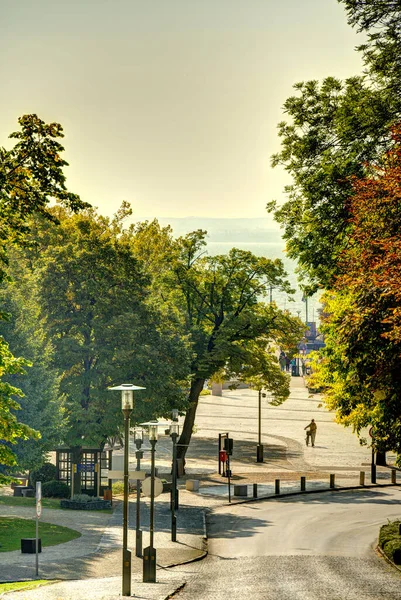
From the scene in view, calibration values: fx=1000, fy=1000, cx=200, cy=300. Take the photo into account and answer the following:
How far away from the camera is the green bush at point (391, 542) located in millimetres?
30670

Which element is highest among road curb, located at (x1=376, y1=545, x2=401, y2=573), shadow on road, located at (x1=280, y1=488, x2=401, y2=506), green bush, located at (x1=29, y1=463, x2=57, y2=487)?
green bush, located at (x1=29, y1=463, x2=57, y2=487)

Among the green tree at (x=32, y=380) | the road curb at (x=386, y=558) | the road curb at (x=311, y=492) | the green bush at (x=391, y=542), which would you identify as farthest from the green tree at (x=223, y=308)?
the road curb at (x=386, y=558)

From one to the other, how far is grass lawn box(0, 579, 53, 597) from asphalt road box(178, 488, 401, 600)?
396 centimetres

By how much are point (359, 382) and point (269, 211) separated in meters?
12.2

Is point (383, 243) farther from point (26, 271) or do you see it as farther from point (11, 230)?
point (26, 271)

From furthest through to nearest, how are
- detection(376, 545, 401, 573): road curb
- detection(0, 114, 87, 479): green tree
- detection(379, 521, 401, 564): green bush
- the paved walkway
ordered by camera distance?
detection(379, 521, 401, 564): green bush < detection(376, 545, 401, 573): road curb < the paved walkway < detection(0, 114, 87, 479): green tree

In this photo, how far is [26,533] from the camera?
36.5 meters

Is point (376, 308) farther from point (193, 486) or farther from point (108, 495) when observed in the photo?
point (193, 486)

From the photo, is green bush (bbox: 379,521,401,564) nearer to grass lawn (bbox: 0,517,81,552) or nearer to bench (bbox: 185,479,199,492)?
grass lawn (bbox: 0,517,81,552)

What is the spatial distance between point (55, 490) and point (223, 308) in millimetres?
15753

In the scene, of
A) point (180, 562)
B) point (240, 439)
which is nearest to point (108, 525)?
point (180, 562)

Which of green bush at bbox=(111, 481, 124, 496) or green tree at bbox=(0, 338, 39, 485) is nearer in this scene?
green tree at bbox=(0, 338, 39, 485)

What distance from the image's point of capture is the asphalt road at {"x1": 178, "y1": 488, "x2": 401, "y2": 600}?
25875 mm

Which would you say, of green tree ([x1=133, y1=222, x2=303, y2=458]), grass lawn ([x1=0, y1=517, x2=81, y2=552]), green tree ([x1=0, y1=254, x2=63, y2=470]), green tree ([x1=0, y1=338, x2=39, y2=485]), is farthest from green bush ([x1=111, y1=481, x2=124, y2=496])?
green tree ([x1=0, y1=338, x2=39, y2=485])
